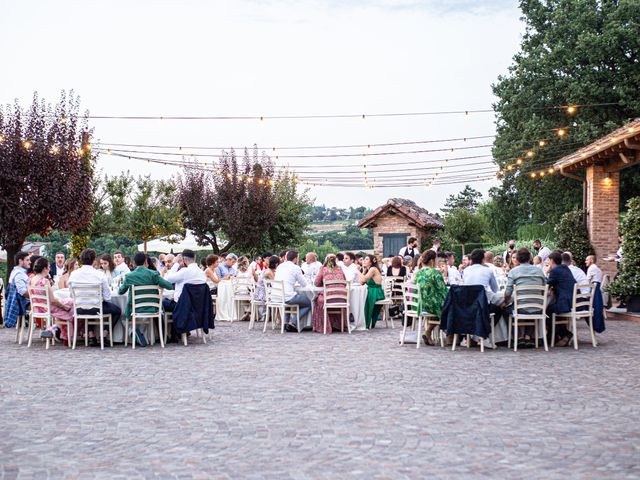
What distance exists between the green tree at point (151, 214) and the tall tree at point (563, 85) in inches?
560

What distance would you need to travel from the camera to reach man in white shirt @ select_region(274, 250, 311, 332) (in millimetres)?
13648

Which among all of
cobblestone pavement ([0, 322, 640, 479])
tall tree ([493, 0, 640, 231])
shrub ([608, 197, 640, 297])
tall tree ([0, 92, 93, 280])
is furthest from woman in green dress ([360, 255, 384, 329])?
tall tree ([493, 0, 640, 231])

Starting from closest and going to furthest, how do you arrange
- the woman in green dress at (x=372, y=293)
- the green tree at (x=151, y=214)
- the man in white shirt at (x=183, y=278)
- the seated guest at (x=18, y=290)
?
the man in white shirt at (x=183, y=278) < the seated guest at (x=18, y=290) < the woman in green dress at (x=372, y=293) < the green tree at (x=151, y=214)

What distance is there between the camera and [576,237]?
20062 millimetres

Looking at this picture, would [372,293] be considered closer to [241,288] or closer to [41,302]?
[241,288]

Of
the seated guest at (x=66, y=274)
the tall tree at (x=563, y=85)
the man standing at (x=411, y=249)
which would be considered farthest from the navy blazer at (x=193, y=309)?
the tall tree at (x=563, y=85)

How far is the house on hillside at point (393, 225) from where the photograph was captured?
37469 millimetres

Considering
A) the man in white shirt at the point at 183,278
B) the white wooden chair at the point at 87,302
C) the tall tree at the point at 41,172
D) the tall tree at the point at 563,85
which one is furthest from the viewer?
the tall tree at the point at 563,85

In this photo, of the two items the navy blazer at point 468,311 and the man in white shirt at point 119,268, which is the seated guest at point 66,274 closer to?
the man in white shirt at point 119,268

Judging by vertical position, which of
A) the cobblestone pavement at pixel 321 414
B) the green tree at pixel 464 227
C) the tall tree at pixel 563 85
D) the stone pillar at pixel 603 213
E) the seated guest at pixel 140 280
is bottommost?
the cobblestone pavement at pixel 321 414

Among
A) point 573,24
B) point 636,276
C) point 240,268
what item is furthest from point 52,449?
point 573,24

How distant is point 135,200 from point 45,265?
75.7ft

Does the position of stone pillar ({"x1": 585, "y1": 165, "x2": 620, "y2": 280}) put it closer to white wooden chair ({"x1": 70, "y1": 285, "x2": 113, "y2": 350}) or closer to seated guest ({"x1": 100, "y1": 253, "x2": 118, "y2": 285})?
seated guest ({"x1": 100, "y1": 253, "x2": 118, "y2": 285})

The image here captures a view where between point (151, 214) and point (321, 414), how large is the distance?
2843cm
